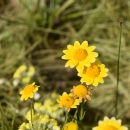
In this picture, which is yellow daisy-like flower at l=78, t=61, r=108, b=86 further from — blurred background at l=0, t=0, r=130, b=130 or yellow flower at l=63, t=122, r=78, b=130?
blurred background at l=0, t=0, r=130, b=130

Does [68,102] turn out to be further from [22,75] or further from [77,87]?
[22,75]

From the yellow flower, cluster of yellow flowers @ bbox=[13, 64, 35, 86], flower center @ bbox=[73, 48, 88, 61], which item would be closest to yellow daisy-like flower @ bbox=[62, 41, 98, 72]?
flower center @ bbox=[73, 48, 88, 61]

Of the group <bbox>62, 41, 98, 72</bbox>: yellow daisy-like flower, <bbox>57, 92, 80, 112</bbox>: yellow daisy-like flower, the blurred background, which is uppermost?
the blurred background

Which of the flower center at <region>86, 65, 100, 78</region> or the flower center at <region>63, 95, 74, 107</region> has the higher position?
the flower center at <region>86, 65, 100, 78</region>

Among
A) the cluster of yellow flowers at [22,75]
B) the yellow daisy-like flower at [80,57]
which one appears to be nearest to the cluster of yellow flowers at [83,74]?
the yellow daisy-like flower at [80,57]

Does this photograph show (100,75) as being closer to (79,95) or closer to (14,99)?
(79,95)

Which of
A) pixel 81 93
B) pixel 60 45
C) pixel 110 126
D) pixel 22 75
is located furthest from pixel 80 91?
pixel 60 45
